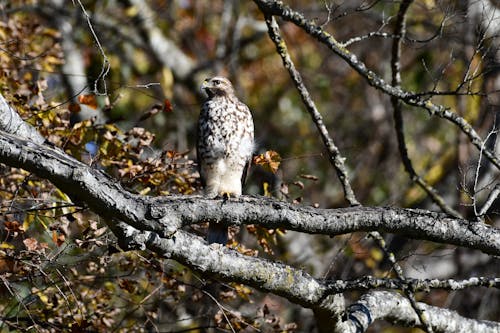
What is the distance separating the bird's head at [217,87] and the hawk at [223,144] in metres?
0.12

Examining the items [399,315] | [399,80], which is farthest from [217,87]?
[399,315]

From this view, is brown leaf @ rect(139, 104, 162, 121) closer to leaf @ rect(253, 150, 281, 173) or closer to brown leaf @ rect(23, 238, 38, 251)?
leaf @ rect(253, 150, 281, 173)

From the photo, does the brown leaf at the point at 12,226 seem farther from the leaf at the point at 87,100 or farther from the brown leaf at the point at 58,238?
the leaf at the point at 87,100

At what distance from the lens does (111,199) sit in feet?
11.1

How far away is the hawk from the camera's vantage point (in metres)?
5.95

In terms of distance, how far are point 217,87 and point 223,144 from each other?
0.56 m

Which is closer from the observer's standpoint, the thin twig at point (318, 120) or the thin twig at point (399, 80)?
the thin twig at point (318, 120)

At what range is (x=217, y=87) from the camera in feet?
20.7

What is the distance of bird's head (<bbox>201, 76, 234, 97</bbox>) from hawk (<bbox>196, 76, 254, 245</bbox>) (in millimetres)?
124

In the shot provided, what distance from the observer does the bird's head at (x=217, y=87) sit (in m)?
6.28

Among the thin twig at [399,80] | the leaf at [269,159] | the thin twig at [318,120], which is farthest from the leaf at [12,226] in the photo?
the thin twig at [399,80]

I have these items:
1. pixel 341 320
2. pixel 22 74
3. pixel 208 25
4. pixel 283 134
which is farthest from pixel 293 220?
pixel 208 25

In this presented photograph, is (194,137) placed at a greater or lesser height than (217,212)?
greater

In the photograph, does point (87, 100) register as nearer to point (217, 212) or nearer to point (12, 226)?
point (12, 226)
